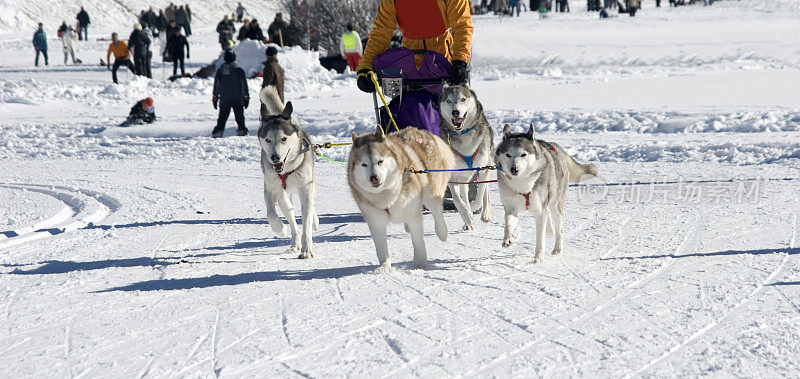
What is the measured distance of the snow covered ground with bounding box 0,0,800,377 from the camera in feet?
10.4

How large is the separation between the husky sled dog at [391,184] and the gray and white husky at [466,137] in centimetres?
84

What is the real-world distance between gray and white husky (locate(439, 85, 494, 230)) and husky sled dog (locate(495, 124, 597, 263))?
2.91 ft

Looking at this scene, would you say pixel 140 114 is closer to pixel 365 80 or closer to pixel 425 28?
pixel 365 80

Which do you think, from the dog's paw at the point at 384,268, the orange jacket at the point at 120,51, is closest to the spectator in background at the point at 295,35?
the orange jacket at the point at 120,51

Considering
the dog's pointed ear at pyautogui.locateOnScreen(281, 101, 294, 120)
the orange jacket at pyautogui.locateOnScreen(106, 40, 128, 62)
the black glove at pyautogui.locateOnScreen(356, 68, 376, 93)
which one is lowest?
the dog's pointed ear at pyautogui.locateOnScreen(281, 101, 294, 120)

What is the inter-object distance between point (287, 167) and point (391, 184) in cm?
101

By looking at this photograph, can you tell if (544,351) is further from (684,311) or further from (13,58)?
(13,58)

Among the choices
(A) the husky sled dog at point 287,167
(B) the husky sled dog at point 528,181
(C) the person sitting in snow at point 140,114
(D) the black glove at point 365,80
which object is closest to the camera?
(B) the husky sled dog at point 528,181

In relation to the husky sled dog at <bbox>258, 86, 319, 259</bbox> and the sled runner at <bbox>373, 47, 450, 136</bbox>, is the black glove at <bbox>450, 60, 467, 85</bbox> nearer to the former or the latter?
the sled runner at <bbox>373, 47, 450, 136</bbox>

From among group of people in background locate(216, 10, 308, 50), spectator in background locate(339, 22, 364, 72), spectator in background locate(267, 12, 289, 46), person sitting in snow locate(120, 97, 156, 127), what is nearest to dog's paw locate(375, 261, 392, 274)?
person sitting in snow locate(120, 97, 156, 127)

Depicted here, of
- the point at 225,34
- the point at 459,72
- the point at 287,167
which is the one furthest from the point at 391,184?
the point at 225,34

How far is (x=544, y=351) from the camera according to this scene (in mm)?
3137

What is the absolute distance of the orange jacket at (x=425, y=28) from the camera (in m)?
5.68

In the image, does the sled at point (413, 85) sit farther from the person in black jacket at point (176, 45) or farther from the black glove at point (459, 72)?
the person in black jacket at point (176, 45)
